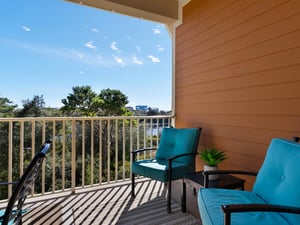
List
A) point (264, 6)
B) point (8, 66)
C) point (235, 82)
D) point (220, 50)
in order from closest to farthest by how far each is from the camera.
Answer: point (264, 6), point (235, 82), point (220, 50), point (8, 66)

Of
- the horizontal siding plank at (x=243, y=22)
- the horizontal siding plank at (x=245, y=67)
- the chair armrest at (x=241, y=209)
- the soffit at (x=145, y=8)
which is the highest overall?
the soffit at (x=145, y=8)

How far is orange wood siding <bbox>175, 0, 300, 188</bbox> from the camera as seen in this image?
1902 millimetres

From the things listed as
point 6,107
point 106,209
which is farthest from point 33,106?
point 106,209

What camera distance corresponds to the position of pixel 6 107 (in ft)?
25.9

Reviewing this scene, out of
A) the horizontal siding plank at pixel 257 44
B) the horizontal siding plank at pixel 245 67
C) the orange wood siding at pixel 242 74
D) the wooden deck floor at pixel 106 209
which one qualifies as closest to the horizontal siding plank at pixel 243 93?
the orange wood siding at pixel 242 74

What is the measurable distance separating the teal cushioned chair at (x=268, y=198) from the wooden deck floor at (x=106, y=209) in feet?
2.48

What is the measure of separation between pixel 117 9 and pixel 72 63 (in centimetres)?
936

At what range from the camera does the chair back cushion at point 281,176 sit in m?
1.27

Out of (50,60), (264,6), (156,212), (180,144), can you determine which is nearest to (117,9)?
(264,6)

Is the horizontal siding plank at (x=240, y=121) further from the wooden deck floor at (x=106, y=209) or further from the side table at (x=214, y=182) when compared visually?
the wooden deck floor at (x=106, y=209)

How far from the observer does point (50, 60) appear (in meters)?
11.0

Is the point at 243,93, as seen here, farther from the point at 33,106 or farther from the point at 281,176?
the point at 33,106

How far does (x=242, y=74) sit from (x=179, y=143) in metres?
1.18

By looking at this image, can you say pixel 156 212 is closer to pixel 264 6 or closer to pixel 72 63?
pixel 264 6
